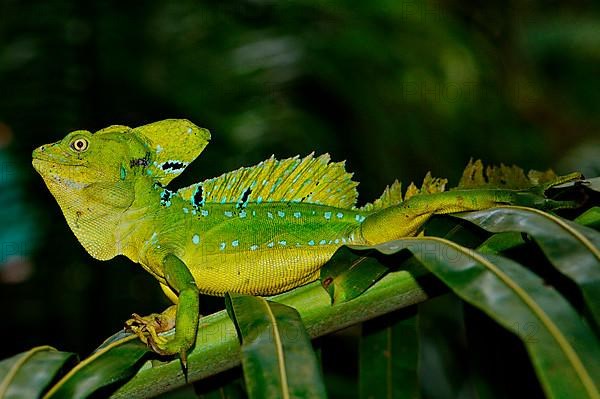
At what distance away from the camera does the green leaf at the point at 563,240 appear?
1.08 metres

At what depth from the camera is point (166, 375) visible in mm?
1459

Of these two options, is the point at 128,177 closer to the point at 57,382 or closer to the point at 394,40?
the point at 57,382

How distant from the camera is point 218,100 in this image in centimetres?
391

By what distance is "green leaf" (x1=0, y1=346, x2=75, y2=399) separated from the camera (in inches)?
45.1

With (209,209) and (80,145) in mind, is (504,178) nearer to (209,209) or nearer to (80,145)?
(209,209)

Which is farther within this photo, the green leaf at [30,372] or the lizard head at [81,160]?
the lizard head at [81,160]

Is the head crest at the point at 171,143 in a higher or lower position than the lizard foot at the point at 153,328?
higher

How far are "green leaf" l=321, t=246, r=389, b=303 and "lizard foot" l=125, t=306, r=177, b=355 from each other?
35 centimetres

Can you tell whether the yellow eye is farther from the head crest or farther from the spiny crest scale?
the spiny crest scale

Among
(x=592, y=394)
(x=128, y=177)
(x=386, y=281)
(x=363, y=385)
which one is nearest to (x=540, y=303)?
(x=592, y=394)

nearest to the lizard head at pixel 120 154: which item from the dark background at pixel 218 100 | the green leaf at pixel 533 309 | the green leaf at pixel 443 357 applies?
the green leaf at pixel 533 309

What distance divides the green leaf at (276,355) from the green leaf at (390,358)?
40cm

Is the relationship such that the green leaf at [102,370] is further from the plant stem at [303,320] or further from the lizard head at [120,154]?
the lizard head at [120,154]

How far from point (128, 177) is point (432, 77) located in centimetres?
318
